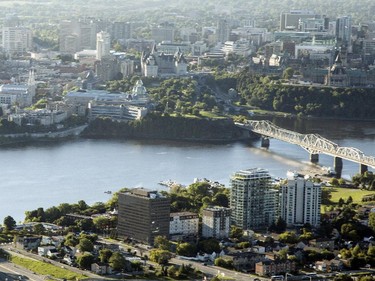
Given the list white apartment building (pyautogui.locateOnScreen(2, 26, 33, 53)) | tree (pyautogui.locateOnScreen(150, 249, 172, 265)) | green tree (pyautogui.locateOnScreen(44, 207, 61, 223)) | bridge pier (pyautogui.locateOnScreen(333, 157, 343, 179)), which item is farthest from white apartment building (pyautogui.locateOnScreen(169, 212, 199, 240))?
white apartment building (pyautogui.locateOnScreen(2, 26, 33, 53))

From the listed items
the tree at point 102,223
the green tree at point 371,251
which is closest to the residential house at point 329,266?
the green tree at point 371,251

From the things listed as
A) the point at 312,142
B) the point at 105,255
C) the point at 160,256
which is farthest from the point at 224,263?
the point at 312,142

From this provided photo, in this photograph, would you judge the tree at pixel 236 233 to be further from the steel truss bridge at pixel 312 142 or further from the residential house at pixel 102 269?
the steel truss bridge at pixel 312 142

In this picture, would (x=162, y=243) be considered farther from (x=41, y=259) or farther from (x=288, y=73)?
(x=288, y=73)

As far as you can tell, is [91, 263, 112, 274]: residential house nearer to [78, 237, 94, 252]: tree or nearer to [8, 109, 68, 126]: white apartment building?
[78, 237, 94, 252]: tree

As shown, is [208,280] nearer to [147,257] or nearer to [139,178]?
[147,257]

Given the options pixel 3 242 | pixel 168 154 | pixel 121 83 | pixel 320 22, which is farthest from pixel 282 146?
pixel 320 22
